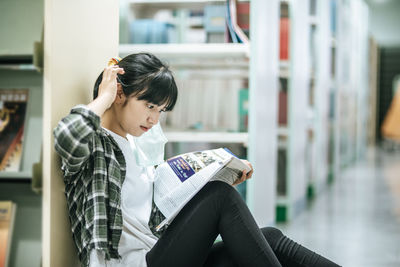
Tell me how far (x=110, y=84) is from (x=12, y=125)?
1.47 feet

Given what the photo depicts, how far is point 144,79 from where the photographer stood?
4.41ft

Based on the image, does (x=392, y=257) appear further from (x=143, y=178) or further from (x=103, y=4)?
(x=103, y=4)

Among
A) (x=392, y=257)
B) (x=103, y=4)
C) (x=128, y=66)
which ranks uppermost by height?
(x=103, y=4)

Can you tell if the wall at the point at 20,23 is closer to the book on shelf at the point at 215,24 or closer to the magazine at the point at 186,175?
the magazine at the point at 186,175

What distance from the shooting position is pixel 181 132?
2.65 metres

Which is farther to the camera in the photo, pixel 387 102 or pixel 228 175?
pixel 387 102

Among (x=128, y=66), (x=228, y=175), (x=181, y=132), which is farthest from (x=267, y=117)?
(x=128, y=66)

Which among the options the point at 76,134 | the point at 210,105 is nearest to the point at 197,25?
the point at 210,105

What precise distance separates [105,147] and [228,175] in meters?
0.41

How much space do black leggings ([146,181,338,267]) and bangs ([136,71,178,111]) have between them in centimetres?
28

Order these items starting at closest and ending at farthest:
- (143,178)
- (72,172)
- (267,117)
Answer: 1. (72,172)
2. (143,178)
3. (267,117)

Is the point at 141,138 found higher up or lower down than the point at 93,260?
higher up

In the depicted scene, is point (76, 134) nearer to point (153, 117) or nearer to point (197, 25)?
point (153, 117)

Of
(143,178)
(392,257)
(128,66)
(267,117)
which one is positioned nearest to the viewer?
(128,66)
